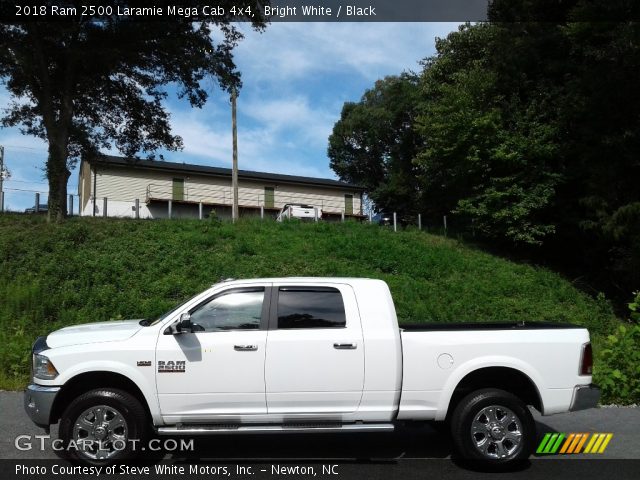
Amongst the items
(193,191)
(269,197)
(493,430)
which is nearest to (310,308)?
(493,430)

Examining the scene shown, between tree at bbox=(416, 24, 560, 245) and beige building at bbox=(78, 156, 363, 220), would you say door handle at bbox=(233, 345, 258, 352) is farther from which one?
beige building at bbox=(78, 156, 363, 220)

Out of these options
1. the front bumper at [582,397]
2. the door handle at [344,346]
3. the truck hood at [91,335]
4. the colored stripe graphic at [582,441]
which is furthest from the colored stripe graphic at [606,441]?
the truck hood at [91,335]

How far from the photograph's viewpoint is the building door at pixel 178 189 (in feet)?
119

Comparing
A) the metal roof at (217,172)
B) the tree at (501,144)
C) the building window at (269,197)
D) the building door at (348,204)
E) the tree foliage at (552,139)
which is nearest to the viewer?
the tree foliage at (552,139)

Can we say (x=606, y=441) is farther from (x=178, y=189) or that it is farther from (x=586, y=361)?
(x=178, y=189)

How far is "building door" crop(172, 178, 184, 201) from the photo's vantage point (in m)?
36.3

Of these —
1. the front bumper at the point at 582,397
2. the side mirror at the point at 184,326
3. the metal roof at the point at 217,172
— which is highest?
the metal roof at the point at 217,172

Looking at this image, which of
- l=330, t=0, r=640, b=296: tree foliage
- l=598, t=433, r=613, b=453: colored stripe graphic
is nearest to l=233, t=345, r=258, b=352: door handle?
l=598, t=433, r=613, b=453: colored stripe graphic

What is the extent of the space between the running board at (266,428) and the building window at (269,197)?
34.4 metres

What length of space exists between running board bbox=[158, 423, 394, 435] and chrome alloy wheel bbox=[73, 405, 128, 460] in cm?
39

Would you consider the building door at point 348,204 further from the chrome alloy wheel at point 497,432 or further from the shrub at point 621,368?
the chrome alloy wheel at point 497,432

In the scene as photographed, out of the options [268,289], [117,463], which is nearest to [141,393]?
[117,463]

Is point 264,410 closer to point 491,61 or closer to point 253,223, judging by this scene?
point 253,223

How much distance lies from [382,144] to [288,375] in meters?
52.3
